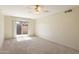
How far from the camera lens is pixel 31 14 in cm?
179

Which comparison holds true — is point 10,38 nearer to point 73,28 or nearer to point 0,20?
point 0,20

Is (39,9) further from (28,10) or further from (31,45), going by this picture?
(31,45)

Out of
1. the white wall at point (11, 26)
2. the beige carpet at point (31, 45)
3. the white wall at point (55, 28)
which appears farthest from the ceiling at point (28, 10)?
the beige carpet at point (31, 45)

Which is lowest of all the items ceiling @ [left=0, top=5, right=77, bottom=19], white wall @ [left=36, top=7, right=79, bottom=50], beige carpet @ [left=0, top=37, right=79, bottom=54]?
beige carpet @ [left=0, top=37, right=79, bottom=54]

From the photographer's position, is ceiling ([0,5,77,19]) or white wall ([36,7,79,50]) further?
white wall ([36,7,79,50])

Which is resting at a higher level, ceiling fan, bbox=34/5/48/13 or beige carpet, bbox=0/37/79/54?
ceiling fan, bbox=34/5/48/13

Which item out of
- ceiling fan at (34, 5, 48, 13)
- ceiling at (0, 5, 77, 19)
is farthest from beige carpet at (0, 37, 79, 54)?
ceiling fan at (34, 5, 48, 13)

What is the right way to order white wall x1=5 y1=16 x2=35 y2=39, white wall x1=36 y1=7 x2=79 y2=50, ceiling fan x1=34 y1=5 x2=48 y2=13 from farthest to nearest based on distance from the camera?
white wall x1=36 y1=7 x2=79 y2=50, white wall x1=5 y1=16 x2=35 y2=39, ceiling fan x1=34 y1=5 x2=48 y2=13

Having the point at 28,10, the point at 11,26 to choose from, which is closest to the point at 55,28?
the point at 28,10

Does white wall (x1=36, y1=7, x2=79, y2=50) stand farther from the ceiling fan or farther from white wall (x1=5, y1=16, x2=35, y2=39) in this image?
the ceiling fan

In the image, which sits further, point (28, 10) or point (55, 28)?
point (55, 28)

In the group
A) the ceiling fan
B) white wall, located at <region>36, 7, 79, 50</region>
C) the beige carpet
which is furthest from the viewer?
white wall, located at <region>36, 7, 79, 50</region>
